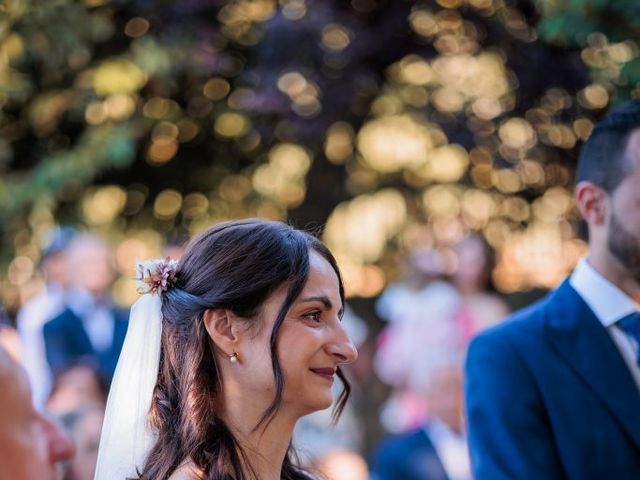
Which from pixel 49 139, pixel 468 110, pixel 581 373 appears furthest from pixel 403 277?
pixel 581 373

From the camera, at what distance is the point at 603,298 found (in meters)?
4.06

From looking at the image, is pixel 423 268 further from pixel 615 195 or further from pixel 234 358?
pixel 234 358

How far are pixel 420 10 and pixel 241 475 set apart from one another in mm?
5651

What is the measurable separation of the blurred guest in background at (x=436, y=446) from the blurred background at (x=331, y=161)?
0.5 inches

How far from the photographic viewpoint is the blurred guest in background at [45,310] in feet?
26.0

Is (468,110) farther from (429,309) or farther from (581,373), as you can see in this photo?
(581,373)

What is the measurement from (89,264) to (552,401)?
458 cm

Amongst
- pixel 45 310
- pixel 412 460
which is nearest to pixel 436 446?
pixel 412 460

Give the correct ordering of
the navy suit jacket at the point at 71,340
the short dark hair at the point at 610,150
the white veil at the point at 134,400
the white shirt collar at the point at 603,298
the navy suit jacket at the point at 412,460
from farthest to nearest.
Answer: the navy suit jacket at the point at 71,340 < the navy suit jacket at the point at 412,460 < the short dark hair at the point at 610,150 < the white shirt collar at the point at 603,298 < the white veil at the point at 134,400

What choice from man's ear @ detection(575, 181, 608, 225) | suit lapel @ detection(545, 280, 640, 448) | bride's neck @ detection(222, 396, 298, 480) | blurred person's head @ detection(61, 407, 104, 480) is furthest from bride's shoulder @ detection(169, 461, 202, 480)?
blurred person's head @ detection(61, 407, 104, 480)

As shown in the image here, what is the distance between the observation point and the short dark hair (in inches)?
163

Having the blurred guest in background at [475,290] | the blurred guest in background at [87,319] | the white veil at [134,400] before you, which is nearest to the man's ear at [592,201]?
the white veil at [134,400]

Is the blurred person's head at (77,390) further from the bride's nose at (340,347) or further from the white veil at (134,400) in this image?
the bride's nose at (340,347)

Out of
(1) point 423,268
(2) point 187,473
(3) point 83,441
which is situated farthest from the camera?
(1) point 423,268
